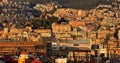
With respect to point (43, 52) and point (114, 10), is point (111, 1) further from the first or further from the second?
point (43, 52)

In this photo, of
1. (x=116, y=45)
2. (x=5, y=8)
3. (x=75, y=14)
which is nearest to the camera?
(x=116, y=45)

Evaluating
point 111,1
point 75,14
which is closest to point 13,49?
point 75,14

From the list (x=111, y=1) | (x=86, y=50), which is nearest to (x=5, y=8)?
(x=111, y=1)

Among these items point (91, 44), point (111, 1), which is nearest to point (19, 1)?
point (111, 1)

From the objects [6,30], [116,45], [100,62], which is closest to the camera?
[100,62]

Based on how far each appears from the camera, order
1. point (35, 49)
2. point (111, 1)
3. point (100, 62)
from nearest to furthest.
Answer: point (100, 62), point (35, 49), point (111, 1)

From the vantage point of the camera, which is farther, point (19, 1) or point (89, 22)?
point (19, 1)

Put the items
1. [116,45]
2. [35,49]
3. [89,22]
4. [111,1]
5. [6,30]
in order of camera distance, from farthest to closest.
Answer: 1. [111,1]
2. [89,22]
3. [6,30]
4. [116,45]
5. [35,49]

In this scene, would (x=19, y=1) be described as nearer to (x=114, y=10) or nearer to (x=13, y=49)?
(x=114, y=10)

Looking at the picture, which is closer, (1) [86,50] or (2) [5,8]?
(1) [86,50]
